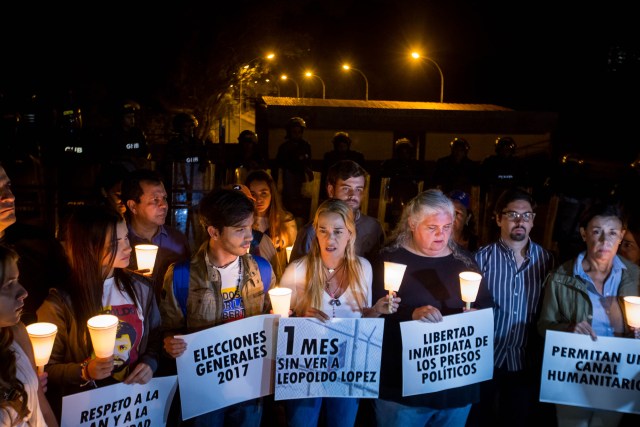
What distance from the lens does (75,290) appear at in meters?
3.27

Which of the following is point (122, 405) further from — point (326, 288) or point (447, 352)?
point (447, 352)

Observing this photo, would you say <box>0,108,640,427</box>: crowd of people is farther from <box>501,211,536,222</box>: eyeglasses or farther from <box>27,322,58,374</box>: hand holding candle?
<box>27,322,58,374</box>: hand holding candle

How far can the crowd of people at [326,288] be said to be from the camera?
3.32 m

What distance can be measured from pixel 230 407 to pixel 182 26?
87.8 feet

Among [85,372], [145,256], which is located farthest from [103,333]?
[145,256]

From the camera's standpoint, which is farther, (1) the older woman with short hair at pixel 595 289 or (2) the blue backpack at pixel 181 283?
(1) the older woman with short hair at pixel 595 289

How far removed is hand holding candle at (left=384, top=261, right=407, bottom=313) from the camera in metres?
3.65

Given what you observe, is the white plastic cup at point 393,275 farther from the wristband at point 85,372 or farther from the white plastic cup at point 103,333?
the wristband at point 85,372

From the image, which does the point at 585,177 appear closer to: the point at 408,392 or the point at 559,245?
the point at 559,245

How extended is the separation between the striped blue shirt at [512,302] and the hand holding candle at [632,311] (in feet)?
2.10

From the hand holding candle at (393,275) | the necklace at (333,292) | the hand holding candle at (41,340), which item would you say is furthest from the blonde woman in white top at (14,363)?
the hand holding candle at (393,275)

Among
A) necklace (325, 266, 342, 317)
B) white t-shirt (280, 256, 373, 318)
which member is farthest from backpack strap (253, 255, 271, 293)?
necklace (325, 266, 342, 317)

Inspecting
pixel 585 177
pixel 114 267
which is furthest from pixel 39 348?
pixel 585 177

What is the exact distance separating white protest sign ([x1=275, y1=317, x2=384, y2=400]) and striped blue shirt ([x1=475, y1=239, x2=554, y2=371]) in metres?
1.03
